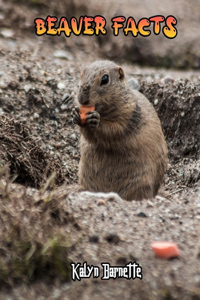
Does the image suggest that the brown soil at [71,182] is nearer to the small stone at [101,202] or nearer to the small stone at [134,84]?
the small stone at [101,202]

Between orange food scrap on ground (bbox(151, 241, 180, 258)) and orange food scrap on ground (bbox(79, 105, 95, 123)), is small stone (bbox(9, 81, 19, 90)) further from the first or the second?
orange food scrap on ground (bbox(151, 241, 180, 258))

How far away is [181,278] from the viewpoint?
9.93 feet

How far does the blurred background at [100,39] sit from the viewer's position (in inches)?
307

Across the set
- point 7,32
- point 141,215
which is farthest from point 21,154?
point 7,32

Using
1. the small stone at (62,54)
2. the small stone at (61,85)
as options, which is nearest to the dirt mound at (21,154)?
the small stone at (61,85)

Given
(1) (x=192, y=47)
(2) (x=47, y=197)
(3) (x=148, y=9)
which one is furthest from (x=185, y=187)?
(3) (x=148, y=9)

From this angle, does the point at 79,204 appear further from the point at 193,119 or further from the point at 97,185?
the point at 193,119

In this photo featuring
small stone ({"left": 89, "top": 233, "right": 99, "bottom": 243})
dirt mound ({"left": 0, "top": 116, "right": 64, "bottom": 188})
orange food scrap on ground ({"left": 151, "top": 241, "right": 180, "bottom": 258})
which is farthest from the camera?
dirt mound ({"left": 0, "top": 116, "right": 64, "bottom": 188})

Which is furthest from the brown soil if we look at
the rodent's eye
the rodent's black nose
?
the rodent's eye

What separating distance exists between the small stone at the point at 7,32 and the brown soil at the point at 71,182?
0.05 meters

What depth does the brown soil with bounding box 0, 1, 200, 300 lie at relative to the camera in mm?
3025

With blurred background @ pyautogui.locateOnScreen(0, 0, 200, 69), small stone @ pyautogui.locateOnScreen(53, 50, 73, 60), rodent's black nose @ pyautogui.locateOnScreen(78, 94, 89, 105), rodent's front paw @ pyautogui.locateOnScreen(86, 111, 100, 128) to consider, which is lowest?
rodent's front paw @ pyautogui.locateOnScreen(86, 111, 100, 128)

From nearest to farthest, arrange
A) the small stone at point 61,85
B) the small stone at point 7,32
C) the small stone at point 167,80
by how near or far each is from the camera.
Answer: the small stone at point 61,85 → the small stone at point 167,80 → the small stone at point 7,32

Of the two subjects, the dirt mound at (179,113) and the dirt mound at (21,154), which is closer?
the dirt mound at (21,154)
